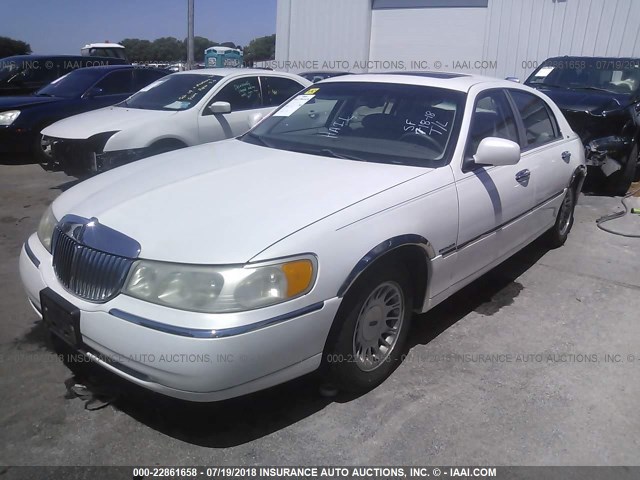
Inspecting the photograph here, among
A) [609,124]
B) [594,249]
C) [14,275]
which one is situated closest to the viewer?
[14,275]

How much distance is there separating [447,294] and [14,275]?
3300 mm

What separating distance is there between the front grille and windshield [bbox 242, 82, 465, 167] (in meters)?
1.48

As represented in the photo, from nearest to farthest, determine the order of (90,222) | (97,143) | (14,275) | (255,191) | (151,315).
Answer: (151,315), (90,222), (255,191), (14,275), (97,143)

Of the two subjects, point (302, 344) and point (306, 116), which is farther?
point (306, 116)

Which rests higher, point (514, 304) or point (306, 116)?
point (306, 116)

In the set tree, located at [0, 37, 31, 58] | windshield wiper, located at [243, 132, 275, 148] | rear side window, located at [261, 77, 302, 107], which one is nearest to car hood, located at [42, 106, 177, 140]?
rear side window, located at [261, 77, 302, 107]

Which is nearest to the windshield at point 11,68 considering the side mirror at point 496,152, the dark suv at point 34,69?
the dark suv at point 34,69

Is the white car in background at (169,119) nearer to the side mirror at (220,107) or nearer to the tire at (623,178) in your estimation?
the side mirror at (220,107)

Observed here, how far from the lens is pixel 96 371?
2.96m

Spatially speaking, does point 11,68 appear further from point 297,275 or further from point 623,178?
point 623,178

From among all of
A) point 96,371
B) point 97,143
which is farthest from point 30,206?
point 96,371

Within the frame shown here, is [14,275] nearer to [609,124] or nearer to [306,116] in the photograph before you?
[306,116]

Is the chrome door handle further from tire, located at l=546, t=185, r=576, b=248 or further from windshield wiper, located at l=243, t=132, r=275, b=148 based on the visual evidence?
windshield wiper, located at l=243, t=132, r=275, b=148

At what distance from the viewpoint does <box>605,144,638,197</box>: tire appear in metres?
7.14
